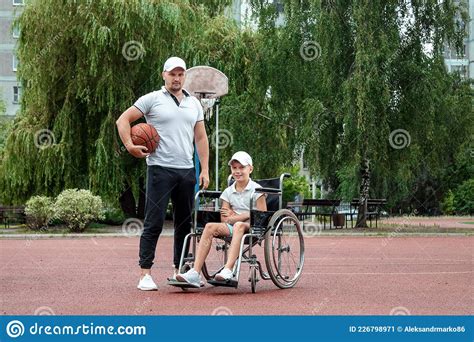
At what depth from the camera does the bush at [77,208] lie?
26297 mm

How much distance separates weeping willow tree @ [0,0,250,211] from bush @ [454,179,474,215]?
33.3 metres

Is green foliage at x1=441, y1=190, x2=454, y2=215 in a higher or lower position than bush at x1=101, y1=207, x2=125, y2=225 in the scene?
lower

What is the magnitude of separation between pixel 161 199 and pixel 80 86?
20653 mm

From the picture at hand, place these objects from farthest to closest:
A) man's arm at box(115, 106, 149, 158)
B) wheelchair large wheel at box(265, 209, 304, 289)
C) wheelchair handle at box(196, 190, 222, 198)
Answer: wheelchair handle at box(196, 190, 222, 198) → wheelchair large wheel at box(265, 209, 304, 289) → man's arm at box(115, 106, 149, 158)

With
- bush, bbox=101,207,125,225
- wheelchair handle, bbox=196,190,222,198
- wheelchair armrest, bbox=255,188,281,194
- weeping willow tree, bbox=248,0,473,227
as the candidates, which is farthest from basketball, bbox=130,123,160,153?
bush, bbox=101,207,125,225

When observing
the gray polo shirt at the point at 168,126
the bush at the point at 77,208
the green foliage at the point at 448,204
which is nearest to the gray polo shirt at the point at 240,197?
the gray polo shirt at the point at 168,126

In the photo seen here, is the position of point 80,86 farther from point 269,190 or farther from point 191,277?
point 191,277

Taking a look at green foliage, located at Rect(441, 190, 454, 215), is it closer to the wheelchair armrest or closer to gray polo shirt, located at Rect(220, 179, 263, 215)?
the wheelchair armrest

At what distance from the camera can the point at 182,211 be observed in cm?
924

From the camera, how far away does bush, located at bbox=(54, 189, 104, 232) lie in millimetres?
26297

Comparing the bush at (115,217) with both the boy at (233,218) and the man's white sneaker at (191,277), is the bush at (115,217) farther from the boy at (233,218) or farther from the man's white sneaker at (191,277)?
the man's white sneaker at (191,277)

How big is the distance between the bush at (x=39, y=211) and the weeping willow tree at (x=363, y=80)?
24.9ft

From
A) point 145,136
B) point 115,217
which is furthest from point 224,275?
point 115,217

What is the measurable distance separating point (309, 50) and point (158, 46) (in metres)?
4.71
